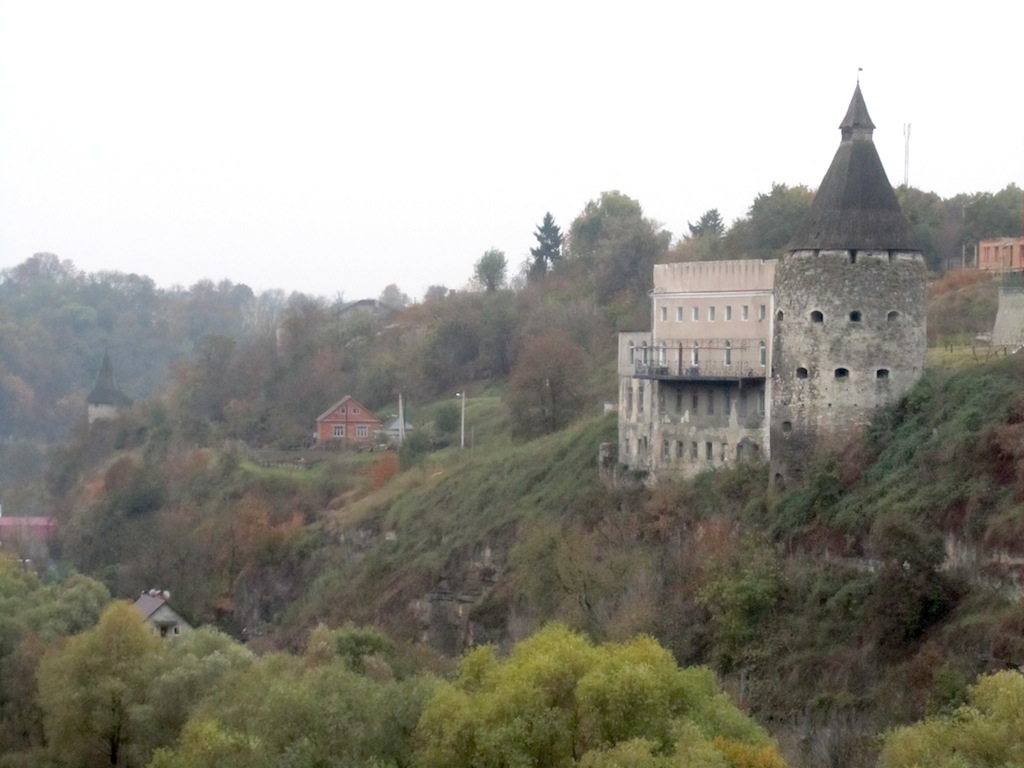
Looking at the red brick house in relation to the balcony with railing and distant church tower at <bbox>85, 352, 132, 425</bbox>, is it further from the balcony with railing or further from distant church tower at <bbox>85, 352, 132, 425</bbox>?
the balcony with railing

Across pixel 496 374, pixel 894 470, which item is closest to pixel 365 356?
pixel 496 374

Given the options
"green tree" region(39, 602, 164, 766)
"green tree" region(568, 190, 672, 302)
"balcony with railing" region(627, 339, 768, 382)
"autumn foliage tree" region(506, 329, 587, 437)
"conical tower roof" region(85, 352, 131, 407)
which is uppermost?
"green tree" region(568, 190, 672, 302)

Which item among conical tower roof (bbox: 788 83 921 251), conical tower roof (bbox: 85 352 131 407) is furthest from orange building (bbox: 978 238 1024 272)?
conical tower roof (bbox: 85 352 131 407)

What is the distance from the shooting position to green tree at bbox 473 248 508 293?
105500mm

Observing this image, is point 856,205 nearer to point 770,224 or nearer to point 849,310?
point 849,310

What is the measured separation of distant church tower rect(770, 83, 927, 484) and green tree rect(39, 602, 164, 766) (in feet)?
55.8

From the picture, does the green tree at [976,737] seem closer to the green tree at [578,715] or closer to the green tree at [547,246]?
the green tree at [578,715]

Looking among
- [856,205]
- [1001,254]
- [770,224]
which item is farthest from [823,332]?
[770,224]

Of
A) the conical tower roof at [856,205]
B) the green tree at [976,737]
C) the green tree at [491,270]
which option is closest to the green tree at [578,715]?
the green tree at [976,737]

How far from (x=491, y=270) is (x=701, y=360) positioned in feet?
183

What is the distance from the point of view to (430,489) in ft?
208

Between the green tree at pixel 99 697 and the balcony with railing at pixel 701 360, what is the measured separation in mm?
16659

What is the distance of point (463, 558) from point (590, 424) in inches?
261

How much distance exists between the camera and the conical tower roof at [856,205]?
1779 inches
